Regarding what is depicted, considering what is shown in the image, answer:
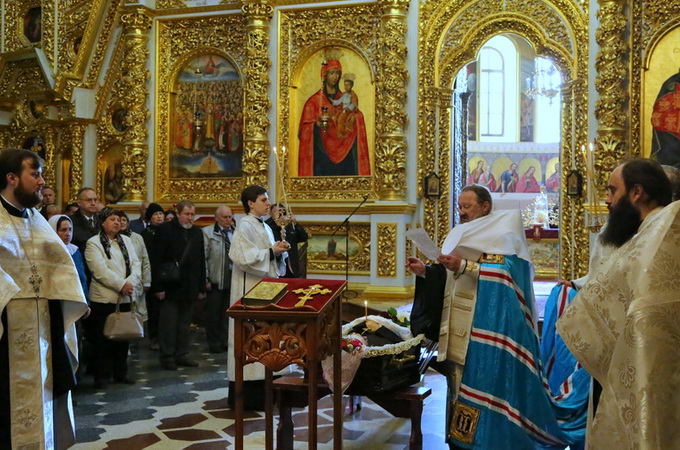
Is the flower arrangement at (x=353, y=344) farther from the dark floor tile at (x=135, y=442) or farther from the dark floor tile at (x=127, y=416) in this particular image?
the dark floor tile at (x=127, y=416)

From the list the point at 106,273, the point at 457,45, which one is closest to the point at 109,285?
the point at 106,273

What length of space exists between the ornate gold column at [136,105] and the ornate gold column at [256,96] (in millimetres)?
2097

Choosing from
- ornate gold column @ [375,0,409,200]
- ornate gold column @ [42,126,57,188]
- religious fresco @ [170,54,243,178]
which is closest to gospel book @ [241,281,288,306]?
ornate gold column @ [375,0,409,200]

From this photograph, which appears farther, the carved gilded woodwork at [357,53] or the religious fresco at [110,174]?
the religious fresco at [110,174]

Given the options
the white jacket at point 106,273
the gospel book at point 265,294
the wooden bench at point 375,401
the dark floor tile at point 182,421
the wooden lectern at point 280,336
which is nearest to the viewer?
the wooden lectern at point 280,336

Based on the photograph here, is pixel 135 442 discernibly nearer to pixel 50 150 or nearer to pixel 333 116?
pixel 333 116

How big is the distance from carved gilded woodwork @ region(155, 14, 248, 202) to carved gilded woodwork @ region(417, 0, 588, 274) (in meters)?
3.32

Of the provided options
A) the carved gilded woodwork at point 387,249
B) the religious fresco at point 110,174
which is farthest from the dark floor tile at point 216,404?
the religious fresco at point 110,174

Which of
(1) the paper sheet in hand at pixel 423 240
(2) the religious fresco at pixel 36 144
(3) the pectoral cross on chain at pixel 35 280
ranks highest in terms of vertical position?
(2) the religious fresco at pixel 36 144

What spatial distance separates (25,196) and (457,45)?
9521 mm

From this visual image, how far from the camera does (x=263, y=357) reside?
3.93 metres

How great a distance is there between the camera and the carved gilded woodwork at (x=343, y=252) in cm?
1258

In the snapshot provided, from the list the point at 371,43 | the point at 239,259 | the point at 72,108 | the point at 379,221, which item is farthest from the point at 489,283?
the point at 72,108

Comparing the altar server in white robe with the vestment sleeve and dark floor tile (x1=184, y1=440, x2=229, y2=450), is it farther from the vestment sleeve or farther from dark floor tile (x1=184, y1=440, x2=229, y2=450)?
dark floor tile (x1=184, y1=440, x2=229, y2=450)
